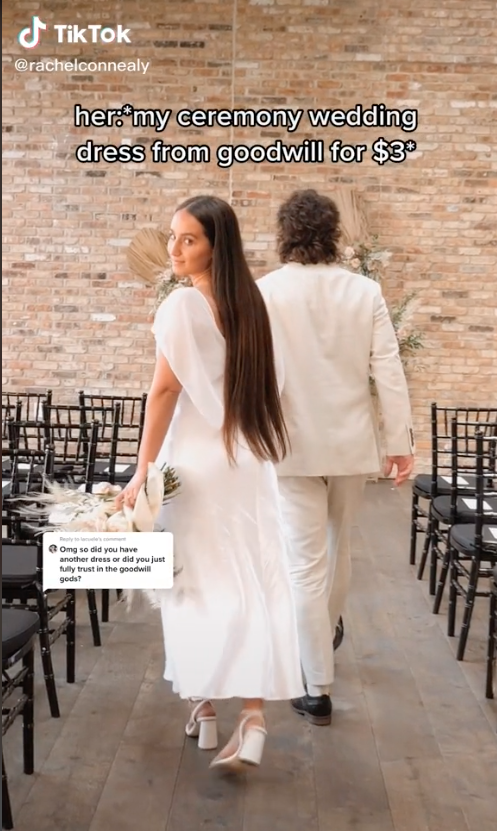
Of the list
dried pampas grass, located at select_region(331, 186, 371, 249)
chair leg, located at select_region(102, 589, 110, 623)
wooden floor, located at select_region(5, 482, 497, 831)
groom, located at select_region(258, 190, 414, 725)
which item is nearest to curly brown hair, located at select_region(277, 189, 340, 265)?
groom, located at select_region(258, 190, 414, 725)

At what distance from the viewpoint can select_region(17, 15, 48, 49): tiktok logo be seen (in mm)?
1498

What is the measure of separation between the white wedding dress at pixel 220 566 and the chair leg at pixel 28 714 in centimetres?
30

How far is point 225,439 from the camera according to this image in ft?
5.65

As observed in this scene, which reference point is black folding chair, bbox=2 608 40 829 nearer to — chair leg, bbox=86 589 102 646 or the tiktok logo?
chair leg, bbox=86 589 102 646

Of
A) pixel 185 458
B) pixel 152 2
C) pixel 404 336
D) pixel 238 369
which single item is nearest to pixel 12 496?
pixel 185 458

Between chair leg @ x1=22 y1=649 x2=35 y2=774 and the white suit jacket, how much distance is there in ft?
2.42

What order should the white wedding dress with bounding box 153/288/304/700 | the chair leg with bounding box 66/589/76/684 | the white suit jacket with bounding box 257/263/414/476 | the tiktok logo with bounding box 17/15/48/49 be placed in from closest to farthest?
the tiktok logo with bounding box 17/15/48/49 → the white wedding dress with bounding box 153/288/304/700 → the white suit jacket with bounding box 257/263/414/476 → the chair leg with bounding box 66/589/76/684

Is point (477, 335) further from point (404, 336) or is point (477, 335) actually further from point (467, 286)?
point (404, 336)

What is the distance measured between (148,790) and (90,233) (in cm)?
398

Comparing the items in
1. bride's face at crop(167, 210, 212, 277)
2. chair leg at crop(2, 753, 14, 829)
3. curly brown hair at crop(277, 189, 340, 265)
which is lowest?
chair leg at crop(2, 753, 14, 829)

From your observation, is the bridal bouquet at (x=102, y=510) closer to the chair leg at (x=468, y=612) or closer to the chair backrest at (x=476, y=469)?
the chair backrest at (x=476, y=469)

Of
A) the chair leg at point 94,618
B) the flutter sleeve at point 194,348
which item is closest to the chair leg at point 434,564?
the chair leg at point 94,618

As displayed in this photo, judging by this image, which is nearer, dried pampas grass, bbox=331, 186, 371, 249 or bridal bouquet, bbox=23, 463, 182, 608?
bridal bouquet, bbox=23, 463, 182, 608

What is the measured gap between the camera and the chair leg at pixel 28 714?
69.7 inches
